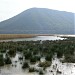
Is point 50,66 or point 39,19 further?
point 39,19

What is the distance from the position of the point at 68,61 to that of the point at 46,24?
577 feet

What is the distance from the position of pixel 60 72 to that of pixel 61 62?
147 inches

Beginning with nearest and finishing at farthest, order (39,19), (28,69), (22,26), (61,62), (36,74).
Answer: (36,74), (28,69), (61,62), (22,26), (39,19)

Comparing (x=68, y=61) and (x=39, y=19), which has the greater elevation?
(x=39, y=19)

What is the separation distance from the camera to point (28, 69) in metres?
14.1

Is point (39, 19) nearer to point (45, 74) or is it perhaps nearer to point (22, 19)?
point (22, 19)

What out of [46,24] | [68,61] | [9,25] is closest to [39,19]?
[46,24]

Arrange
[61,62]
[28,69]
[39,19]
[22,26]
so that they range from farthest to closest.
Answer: [39,19] → [22,26] → [61,62] → [28,69]

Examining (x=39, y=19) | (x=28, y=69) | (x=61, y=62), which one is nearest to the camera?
(x=28, y=69)

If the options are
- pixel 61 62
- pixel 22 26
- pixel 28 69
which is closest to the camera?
pixel 28 69

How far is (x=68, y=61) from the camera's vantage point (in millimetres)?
17562

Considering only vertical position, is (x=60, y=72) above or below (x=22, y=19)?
below

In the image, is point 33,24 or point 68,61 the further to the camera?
point 33,24

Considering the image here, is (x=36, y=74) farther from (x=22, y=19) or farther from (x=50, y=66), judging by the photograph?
(x=22, y=19)
